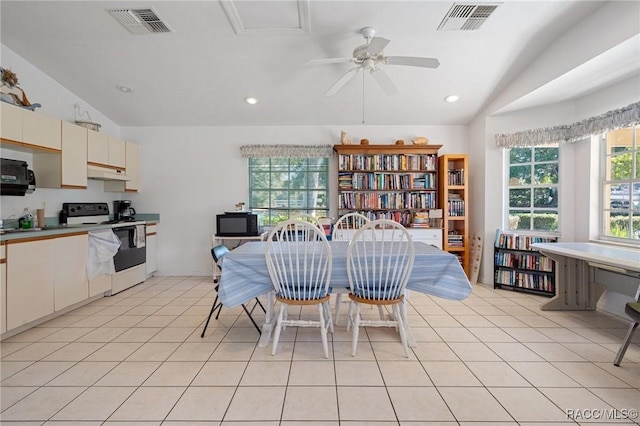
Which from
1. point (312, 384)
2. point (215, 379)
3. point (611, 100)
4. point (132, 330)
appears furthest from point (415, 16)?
point (132, 330)

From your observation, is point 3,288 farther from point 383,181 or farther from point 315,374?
point 383,181

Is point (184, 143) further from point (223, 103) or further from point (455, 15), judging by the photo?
point (455, 15)

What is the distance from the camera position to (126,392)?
162 cm

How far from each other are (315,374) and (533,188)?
3.70m

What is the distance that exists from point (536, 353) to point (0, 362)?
392 centimetres

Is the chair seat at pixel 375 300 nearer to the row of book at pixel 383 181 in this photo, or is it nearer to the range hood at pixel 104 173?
the row of book at pixel 383 181

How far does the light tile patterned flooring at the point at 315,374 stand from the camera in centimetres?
145

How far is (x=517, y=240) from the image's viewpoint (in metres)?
3.51

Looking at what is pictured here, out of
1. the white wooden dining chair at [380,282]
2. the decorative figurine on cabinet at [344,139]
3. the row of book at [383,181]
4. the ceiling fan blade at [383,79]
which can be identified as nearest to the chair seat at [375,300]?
the white wooden dining chair at [380,282]

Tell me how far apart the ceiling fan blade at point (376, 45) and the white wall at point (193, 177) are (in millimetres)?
2047

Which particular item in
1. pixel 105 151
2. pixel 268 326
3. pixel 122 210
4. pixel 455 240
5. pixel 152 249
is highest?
pixel 105 151

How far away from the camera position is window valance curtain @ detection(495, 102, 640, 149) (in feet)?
8.44

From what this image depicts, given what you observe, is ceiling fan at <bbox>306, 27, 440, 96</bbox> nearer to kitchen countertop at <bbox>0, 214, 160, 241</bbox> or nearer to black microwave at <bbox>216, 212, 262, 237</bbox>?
black microwave at <bbox>216, 212, 262, 237</bbox>

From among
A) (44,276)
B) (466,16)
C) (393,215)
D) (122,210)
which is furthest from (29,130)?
(393,215)
